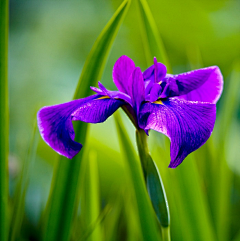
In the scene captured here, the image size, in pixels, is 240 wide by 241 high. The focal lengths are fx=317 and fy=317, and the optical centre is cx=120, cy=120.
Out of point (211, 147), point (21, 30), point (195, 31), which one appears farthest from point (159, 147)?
point (21, 30)

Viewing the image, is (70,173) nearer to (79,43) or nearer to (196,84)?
(196,84)

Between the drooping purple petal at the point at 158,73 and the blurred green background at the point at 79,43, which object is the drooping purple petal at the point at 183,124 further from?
the blurred green background at the point at 79,43

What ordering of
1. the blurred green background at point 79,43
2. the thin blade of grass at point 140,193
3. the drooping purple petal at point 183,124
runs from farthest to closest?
the blurred green background at point 79,43 < the thin blade of grass at point 140,193 < the drooping purple petal at point 183,124

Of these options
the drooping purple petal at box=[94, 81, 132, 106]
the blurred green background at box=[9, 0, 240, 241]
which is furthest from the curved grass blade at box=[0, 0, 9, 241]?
the blurred green background at box=[9, 0, 240, 241]

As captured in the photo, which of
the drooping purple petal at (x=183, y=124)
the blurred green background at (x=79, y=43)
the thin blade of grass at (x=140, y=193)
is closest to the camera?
the drooping purple petal at (x=183, y=124)

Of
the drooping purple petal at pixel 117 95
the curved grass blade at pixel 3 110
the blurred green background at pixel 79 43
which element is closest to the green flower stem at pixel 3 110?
the curved grass blade at pixel 3 110

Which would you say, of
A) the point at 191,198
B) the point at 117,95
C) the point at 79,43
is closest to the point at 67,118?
the point at 117,95
